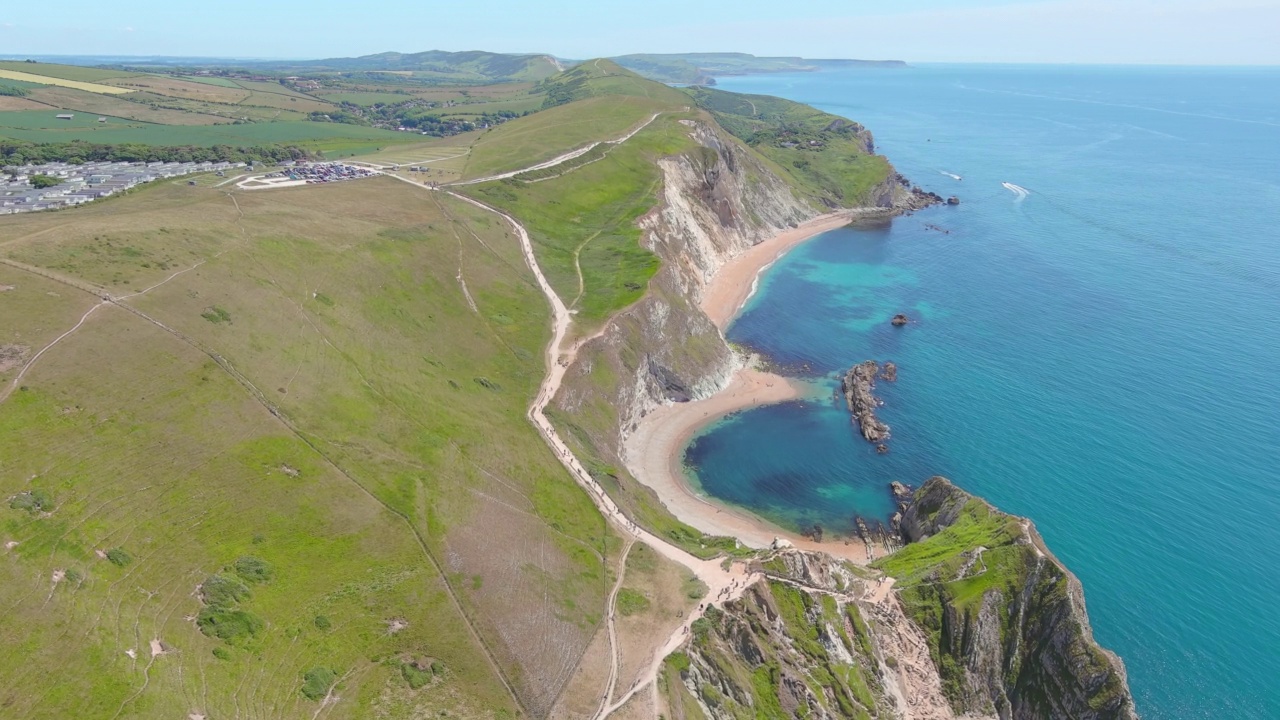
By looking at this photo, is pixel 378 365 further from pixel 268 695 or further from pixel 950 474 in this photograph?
pixel 950 474

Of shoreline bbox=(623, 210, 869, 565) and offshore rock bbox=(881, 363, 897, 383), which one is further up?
offshore rock bbox=(881, 363, 897, 383)

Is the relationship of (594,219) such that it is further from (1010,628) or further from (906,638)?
(1010,628)

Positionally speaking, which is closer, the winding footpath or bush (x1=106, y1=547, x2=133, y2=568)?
bush (x1=106, y1=547, x2=133, y2=568)

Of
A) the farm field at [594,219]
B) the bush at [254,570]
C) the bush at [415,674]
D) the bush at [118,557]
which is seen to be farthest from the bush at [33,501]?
the farm field at [594,219]

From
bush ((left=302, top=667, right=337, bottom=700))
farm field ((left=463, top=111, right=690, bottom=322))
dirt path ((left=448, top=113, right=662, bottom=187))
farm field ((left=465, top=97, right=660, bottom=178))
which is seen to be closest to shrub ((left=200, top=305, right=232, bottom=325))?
bush ((left=302, top=667, right=337, bottom=700))

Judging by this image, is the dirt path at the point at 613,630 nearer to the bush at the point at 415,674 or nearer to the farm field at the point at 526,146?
the bush at the point at 415,674

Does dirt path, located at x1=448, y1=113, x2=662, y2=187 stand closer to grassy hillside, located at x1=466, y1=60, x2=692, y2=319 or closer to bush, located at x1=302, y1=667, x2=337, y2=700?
grassy hillside, located at x1=466, y1=60, x2=692, y2=319
